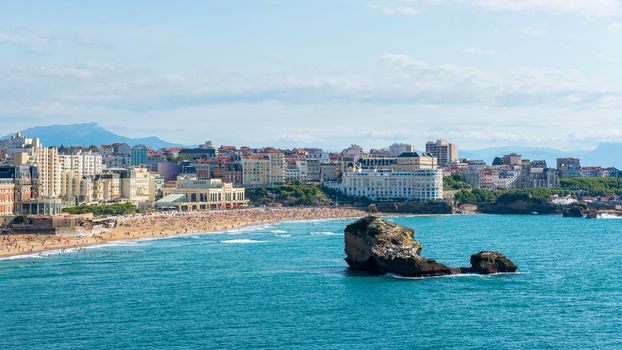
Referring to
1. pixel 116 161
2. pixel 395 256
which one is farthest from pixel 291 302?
pixel 116 161

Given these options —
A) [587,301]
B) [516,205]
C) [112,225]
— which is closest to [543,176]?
[516,205]

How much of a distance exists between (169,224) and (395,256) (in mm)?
49997

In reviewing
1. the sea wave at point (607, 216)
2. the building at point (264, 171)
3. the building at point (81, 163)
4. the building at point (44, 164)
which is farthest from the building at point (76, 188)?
the sea wave at point (607, 216)

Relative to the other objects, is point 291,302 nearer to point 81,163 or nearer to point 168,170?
point 81,163

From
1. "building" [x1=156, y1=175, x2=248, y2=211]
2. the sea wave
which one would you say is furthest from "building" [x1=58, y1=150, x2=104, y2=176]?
the sea wave

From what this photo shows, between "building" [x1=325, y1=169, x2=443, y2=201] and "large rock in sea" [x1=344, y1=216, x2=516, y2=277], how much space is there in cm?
9049

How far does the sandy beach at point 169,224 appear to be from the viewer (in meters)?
73.4

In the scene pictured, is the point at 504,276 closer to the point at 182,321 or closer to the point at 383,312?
the point at 383,312

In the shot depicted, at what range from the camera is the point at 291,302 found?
151ft

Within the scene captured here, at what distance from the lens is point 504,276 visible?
5453 centimetres

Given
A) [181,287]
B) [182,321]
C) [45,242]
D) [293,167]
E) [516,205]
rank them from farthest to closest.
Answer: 1. [293,167]
2. [516,205]
3. [45,242]
4. [181,287]
5. [182,321]

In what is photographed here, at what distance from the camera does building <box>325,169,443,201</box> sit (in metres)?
146

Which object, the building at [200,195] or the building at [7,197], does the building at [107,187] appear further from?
the building at [7,197]

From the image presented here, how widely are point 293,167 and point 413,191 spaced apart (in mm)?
28207
